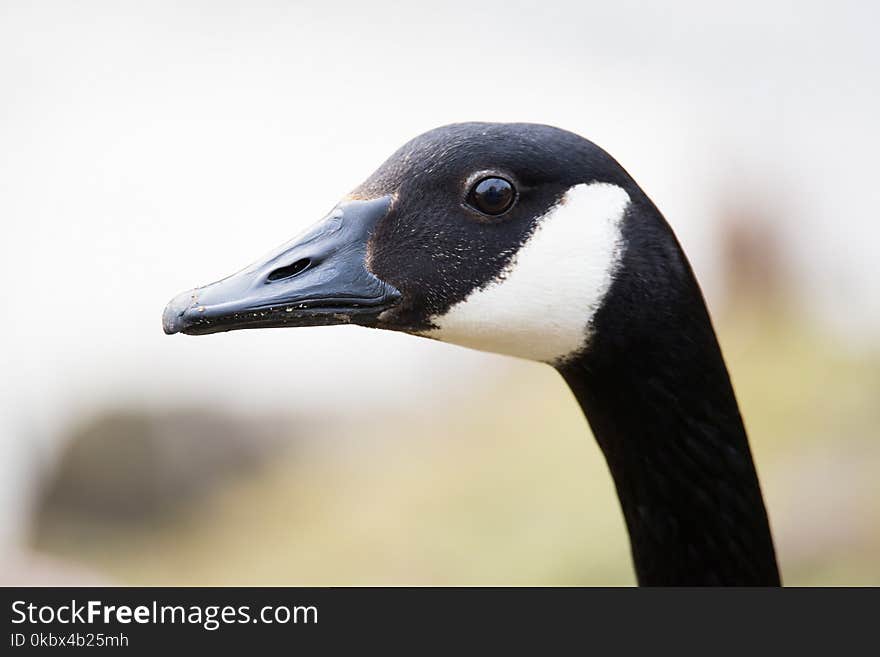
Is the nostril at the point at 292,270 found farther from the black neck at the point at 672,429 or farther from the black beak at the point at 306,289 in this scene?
the black neck at the point at 672,429

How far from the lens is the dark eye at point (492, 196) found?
1631mm

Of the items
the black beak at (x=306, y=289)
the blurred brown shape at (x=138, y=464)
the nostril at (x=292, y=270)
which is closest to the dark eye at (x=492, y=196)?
the black beak at (x=306, y=289)

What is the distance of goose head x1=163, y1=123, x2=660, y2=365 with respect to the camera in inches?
63.6

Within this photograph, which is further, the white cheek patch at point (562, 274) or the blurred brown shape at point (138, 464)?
the blurred brown shape at point (138, 464)

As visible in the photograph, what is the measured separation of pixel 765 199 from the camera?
7.14 metres

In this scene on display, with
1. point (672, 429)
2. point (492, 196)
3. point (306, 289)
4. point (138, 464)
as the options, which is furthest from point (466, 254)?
point (138, 464)

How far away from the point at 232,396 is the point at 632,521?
178 inches

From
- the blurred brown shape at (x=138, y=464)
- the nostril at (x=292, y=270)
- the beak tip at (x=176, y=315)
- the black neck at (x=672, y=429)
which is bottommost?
the black neck at (x=672, y=429)

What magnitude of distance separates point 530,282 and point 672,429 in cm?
39

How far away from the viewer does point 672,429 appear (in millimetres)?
1719

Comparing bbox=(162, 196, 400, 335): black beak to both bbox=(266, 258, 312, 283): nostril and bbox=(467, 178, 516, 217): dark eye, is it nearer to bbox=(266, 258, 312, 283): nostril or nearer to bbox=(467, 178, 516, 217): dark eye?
bbox=(266, 258, 312, 283): nostril

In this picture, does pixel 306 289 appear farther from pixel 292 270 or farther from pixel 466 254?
pixel 466 254
